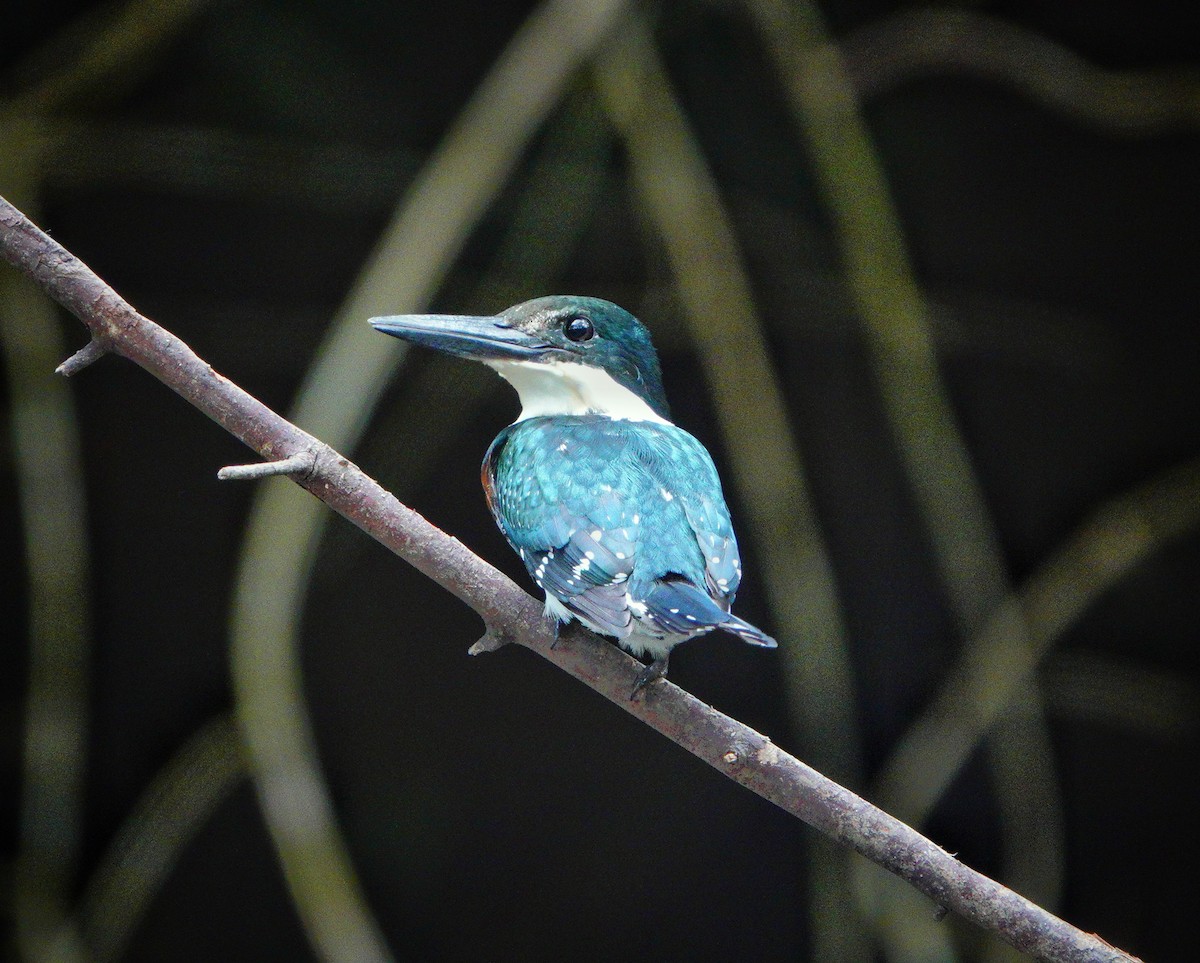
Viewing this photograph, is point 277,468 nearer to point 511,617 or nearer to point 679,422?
point 511,617

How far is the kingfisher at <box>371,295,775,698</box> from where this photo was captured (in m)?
0.84

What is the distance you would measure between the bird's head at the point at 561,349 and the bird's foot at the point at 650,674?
0.27m

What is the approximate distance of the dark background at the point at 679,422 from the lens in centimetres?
156

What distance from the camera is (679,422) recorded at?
1.60m

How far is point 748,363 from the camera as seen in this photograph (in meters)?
1.59

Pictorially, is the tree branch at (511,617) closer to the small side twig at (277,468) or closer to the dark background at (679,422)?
the small side twig at (277,468)

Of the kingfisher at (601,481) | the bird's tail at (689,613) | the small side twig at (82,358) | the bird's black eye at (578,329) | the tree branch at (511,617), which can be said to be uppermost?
the bird's black eye at (578,329)

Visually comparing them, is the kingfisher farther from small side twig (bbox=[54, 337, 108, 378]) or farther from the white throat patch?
small side twig (bbox=[54, 337, 108, 378])

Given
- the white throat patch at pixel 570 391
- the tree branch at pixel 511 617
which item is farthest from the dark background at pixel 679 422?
the tree branch at pixel 511 617

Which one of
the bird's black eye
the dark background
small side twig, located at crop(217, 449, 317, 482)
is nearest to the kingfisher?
the bird's black eye

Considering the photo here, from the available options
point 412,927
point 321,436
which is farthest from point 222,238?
point 412,927

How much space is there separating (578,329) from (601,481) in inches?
5.7

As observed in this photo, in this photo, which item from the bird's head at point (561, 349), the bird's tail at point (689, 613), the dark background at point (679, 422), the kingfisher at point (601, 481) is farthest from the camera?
the dark background at point (679, 422)

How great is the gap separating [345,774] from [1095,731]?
1.08 metres
